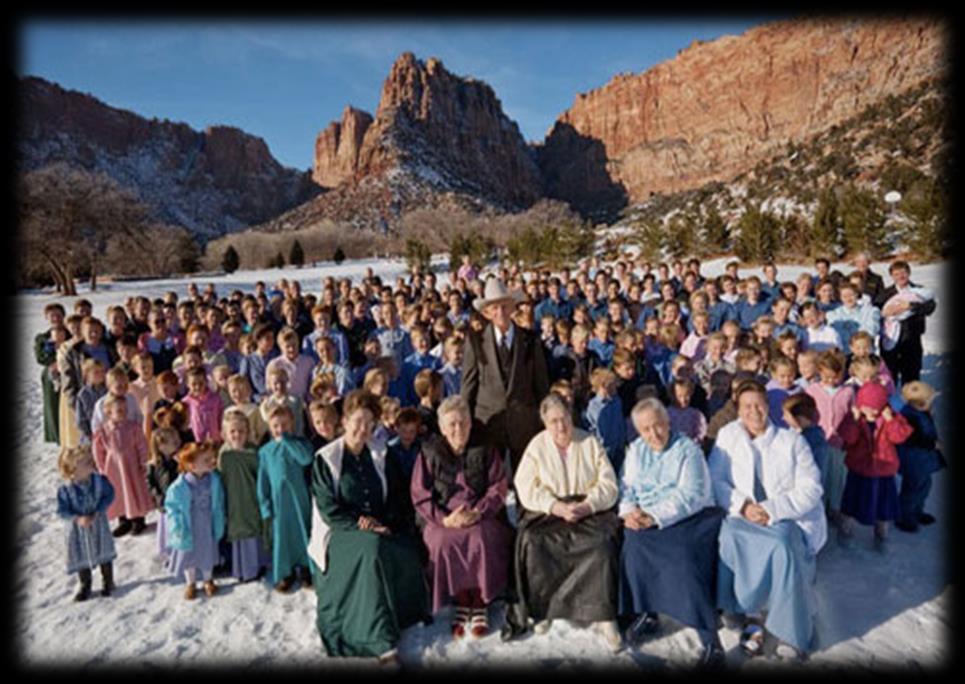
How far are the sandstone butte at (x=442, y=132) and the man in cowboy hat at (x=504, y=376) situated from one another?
4066 inches

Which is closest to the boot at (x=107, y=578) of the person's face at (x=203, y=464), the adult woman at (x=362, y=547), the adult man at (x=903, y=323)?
the person's face at (x=203, y=464)

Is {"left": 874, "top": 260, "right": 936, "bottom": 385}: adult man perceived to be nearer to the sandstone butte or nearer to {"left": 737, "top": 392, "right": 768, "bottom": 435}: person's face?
{"left": 737, "top": 392, "right": 768, "bottom": 435}: person's face

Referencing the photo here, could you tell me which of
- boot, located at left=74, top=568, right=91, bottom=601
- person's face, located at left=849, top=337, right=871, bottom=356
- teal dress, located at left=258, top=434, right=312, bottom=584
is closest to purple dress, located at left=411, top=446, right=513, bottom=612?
teal dress, located at left=258, top=434, right=312, bottom=584

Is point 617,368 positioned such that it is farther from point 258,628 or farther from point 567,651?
point 258,628

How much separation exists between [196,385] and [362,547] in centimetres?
263

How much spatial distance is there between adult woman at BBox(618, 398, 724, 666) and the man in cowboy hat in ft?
3.39

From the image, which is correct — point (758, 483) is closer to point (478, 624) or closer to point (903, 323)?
point (478, 624)

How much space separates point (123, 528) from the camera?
15.6 feet

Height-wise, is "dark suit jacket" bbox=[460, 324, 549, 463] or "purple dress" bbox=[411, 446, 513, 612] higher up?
"dark suit jacket" bbox=[460, 324, 549, 463]

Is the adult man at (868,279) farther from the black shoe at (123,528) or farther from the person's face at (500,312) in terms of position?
the black shoe at (123,528)

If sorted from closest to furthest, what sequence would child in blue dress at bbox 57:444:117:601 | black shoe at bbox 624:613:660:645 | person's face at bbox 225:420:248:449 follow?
black shoe at bbox 624:613:660:645 < child in blue dress at bbox 57:444:117:601 < person's face at bbox 225:420:248:449

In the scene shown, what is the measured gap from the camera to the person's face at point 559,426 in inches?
140

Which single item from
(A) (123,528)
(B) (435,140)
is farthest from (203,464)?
(B) (435,140)

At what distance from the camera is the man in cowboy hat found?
170 inches
